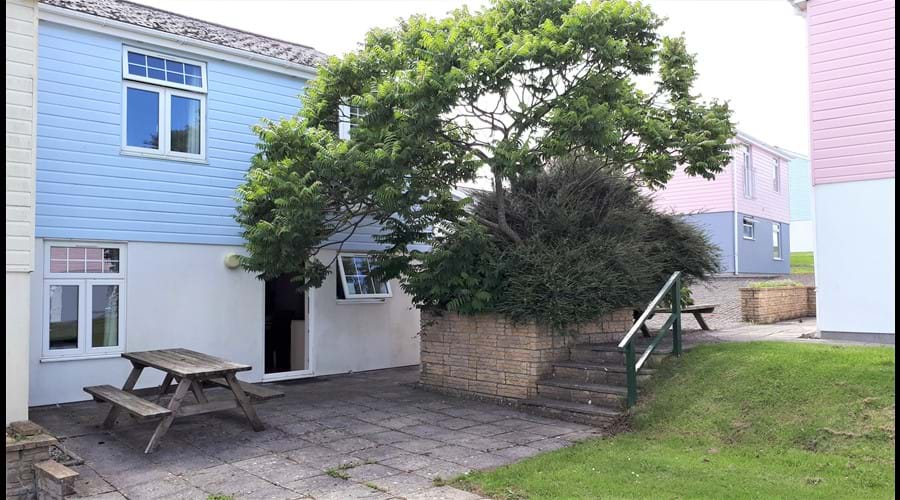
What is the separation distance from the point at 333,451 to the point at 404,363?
624cm

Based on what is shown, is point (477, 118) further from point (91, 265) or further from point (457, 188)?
point (91, 265)

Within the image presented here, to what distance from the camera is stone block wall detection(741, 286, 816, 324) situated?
46.3 feet

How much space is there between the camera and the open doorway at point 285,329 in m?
11.7

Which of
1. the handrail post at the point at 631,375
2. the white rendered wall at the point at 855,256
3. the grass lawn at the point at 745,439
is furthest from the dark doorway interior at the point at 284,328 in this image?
the white rendered wall at the point at 855,256

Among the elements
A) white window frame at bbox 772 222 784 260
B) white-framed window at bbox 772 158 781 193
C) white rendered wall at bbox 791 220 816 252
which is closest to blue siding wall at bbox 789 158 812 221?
white rendered wall at bbox 791 220 816 252

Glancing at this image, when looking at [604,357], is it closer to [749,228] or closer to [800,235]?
[749,228]

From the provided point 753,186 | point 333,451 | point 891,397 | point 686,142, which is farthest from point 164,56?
point 753,186

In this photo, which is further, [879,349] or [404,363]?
[404,363]

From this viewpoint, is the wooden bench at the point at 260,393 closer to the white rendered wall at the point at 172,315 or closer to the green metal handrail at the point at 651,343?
the white rendered wall at the point at 172,315

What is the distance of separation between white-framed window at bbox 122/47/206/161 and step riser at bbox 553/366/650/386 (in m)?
6.09

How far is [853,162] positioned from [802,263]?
24467mm

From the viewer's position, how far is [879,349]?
306 inches

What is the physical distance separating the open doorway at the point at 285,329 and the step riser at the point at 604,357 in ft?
15.7

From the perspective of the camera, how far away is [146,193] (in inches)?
373
